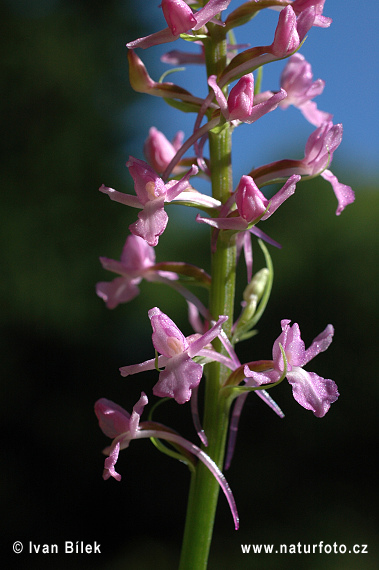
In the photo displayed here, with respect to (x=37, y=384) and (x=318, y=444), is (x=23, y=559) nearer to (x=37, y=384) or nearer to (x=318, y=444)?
(x=37, y=384)

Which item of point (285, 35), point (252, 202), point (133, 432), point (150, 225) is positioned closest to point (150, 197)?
point (150, 225)

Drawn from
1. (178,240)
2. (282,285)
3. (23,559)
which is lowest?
(23,559)

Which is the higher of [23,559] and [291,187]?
[291,187]

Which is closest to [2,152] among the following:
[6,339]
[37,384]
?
[6,339]

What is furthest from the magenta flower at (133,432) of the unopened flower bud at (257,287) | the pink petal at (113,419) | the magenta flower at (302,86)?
the magenta flower at (302,86)

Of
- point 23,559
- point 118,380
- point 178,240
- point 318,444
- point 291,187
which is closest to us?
point 291,187

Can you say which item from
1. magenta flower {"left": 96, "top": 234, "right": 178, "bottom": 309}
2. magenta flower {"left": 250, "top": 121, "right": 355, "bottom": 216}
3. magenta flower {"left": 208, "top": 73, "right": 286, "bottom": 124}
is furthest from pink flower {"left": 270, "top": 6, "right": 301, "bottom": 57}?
magenta flower {"left": 96, "top": 234, "right": 178, "bottom": 309}

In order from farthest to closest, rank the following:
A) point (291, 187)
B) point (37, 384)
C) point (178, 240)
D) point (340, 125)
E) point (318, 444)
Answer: point (178, 240)
point (37, 384)
point (318, 444)
point (340, 125)
point (291, 187)

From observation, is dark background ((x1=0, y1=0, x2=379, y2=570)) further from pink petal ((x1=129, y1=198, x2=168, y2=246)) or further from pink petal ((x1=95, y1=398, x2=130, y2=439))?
pink petal ((x1=129, y1=198, x2=168, y2=246))
